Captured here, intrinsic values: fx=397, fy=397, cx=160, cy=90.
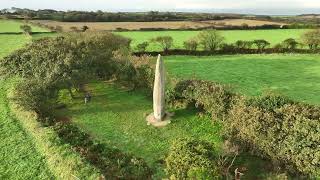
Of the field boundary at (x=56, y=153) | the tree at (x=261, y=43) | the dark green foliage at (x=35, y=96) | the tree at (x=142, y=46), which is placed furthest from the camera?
the tree at (x=261, y=43)

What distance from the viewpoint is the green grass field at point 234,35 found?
85312mm

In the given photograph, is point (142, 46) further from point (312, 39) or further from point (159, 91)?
point (159, 91)

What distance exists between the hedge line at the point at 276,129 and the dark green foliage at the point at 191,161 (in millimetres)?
3477

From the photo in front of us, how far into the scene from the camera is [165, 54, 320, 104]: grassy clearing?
1924 inches

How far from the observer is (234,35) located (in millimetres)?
90500

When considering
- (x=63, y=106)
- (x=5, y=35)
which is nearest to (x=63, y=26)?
(x=5, y=35)

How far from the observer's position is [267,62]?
66.1 meters

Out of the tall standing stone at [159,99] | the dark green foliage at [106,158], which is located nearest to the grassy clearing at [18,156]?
the dark green foliage at [106,158]

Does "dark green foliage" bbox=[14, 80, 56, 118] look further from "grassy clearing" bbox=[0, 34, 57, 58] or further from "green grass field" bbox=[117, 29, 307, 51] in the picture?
"green grass field" bbox=[117, 29, 307, 51]

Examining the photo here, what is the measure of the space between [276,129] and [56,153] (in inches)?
639

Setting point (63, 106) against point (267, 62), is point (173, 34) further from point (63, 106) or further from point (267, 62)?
point (63, 106)

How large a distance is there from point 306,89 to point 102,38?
2899 cm

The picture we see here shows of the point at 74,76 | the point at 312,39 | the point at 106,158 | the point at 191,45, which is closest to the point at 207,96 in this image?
the point at 106,158

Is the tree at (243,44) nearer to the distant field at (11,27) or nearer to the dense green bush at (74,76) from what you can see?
the dense green bush at (74,76)
